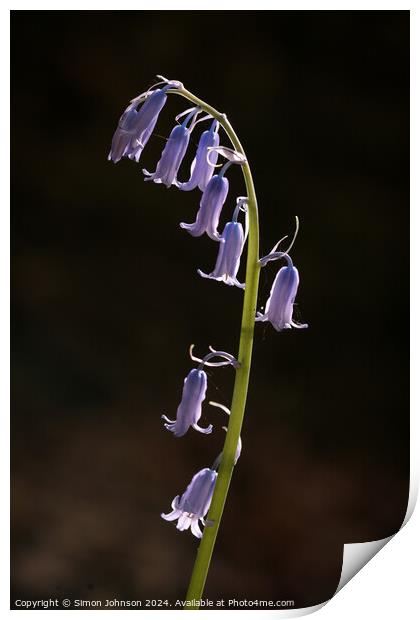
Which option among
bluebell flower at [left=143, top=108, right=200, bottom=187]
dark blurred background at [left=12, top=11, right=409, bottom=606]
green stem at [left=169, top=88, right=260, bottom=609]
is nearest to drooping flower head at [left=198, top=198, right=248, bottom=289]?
green stem at [left=169, top=88, right=260, bottom=609]

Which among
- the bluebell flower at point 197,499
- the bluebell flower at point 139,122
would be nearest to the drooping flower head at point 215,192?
the bluebell flower at point 139,122

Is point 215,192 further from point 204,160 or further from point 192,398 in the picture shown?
point 192,398

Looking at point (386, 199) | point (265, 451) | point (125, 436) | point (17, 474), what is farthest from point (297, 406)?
point (17, 474)

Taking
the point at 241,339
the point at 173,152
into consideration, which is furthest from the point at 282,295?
the point at 173,152

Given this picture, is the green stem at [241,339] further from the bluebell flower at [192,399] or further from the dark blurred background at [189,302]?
the dark blurred background at [189,302]

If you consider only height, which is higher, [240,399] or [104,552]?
[240,399]

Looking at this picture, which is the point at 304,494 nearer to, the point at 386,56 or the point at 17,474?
the point at 17,474
